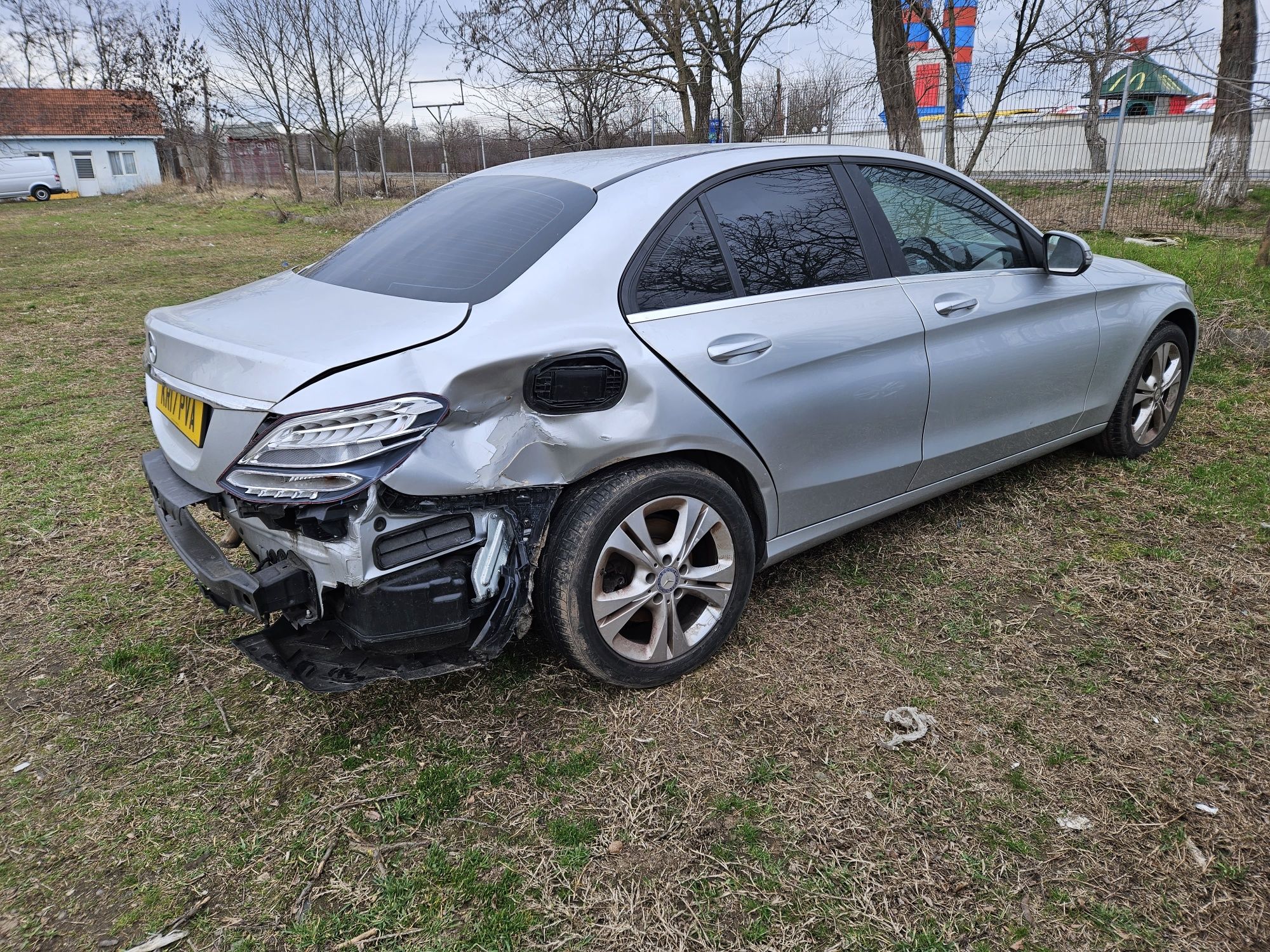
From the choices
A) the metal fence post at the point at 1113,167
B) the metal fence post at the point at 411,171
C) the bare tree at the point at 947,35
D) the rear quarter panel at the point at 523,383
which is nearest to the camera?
the rear quarter panel at the point at 523,383

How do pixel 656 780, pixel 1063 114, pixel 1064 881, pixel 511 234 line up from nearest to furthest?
pixel 1064 881 → pixel 656 780 → pixel 511 234 → pixel 1063 114

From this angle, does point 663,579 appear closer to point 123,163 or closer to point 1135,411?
point 1135,411

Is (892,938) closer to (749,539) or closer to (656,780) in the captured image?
(656,780)

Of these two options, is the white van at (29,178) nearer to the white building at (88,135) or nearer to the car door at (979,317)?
the white building at (88,135)

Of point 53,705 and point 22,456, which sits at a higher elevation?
point 22,456

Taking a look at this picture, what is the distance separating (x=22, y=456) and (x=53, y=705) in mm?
2869

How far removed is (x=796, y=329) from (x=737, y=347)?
28cm

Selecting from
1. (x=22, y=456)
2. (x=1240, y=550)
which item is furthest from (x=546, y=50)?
(x=1240, y=550)

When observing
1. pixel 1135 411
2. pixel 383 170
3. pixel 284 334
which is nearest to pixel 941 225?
pixel 1135 411

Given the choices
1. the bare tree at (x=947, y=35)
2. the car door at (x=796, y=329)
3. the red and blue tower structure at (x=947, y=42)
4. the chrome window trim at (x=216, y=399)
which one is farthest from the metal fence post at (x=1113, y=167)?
the chrome window trim at (x=216, y=399)

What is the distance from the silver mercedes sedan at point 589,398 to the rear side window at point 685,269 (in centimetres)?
1

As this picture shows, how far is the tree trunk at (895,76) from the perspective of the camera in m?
9.20

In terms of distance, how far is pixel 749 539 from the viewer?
2.89 meters

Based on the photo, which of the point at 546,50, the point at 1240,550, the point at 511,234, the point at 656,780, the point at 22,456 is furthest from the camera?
the point at 546,50
